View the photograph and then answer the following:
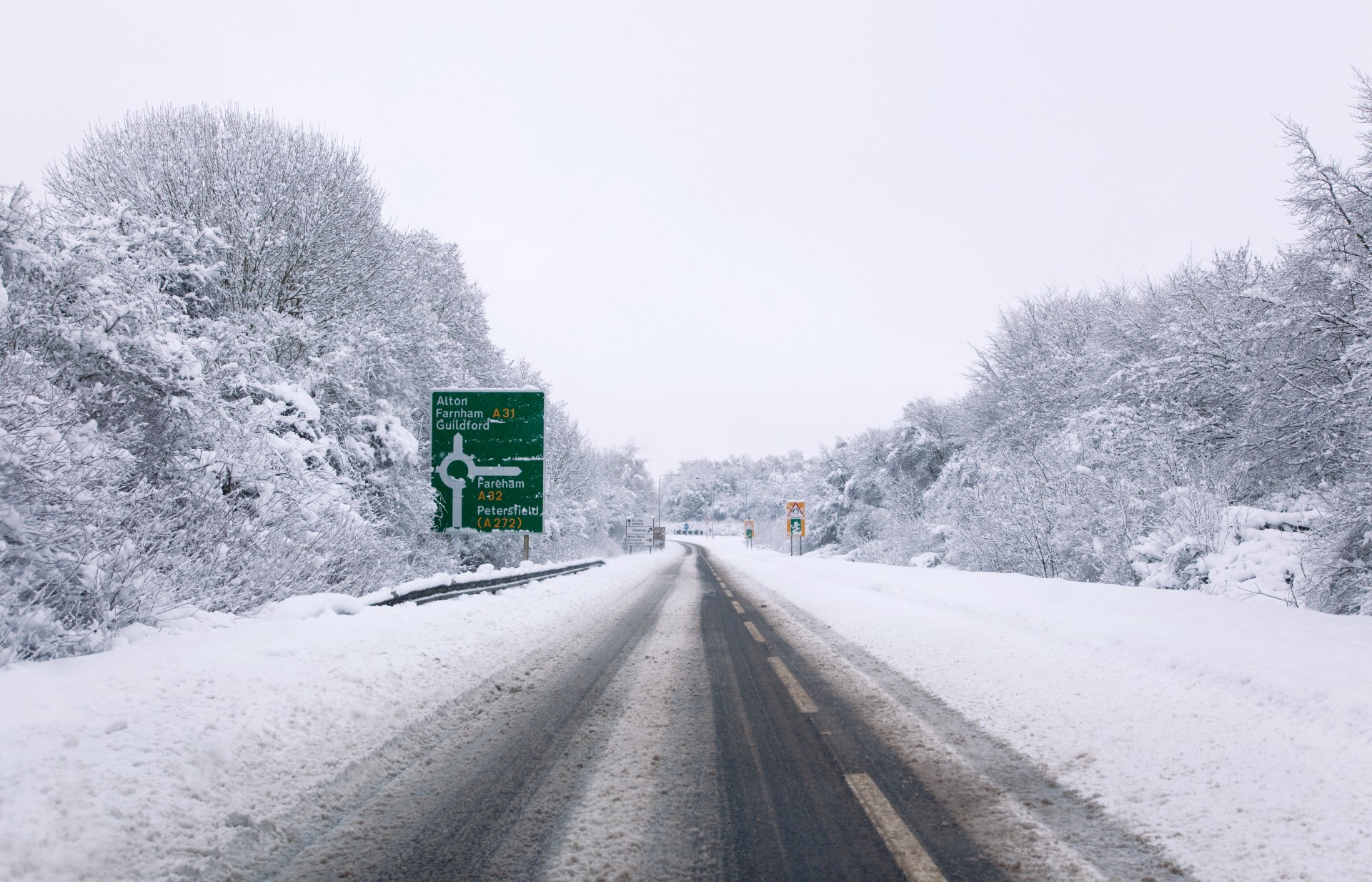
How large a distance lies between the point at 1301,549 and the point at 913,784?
10680 millimetres

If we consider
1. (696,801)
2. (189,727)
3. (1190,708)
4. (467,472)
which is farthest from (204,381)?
(1190,708)

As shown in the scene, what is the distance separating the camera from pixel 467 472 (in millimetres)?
15055

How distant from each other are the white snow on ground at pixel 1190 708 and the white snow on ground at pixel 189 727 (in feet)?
14.1

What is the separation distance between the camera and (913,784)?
3.58 meters

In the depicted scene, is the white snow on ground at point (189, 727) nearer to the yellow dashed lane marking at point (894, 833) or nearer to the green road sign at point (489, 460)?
the yellow dashed lane marking at point (894, 833)

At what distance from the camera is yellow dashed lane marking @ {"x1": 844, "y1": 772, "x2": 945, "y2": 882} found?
2635 millimetres

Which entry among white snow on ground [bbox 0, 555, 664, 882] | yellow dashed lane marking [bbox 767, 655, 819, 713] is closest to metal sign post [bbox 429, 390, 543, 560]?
white snow on ground [bbox 0, 555, 664, 882]

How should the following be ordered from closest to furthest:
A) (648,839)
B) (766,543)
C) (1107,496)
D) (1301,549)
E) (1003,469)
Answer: (648,839)
(1301,549)
(1107,496)
(1003,469)
(766,543)

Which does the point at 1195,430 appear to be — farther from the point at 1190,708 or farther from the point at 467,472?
the point at 467,472

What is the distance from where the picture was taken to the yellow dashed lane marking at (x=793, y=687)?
17.3 feet

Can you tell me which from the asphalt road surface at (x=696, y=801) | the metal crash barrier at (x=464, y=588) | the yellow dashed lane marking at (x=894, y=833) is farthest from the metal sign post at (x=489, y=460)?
the yellow dashed lane marking at (x=894, y=833)

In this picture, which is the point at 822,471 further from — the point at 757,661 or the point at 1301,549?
the point at 757,661

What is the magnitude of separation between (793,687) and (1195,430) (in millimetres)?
14496

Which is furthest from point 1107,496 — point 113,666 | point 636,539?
point 636,539
